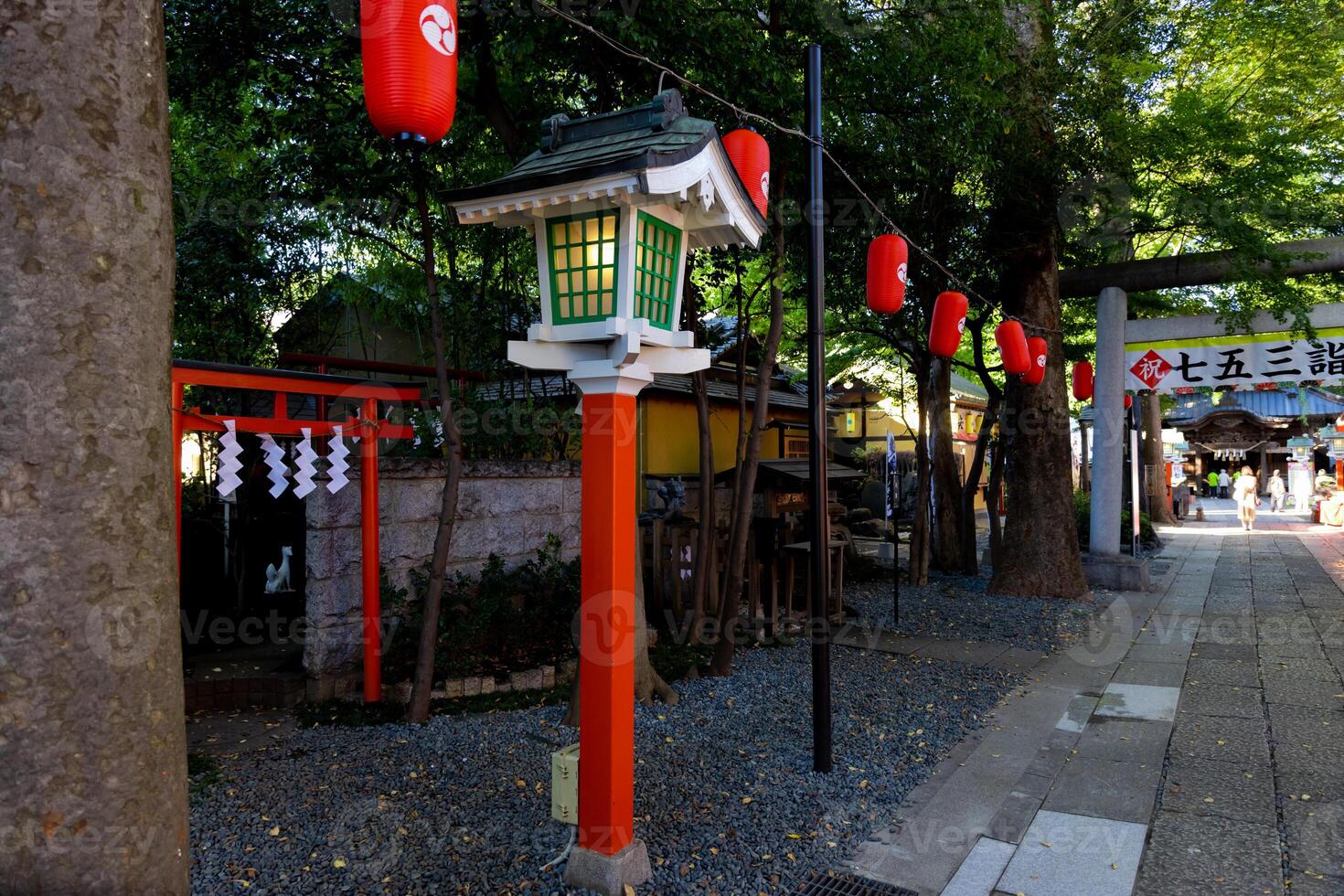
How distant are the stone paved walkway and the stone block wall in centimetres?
427

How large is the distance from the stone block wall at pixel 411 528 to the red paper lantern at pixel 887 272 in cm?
346

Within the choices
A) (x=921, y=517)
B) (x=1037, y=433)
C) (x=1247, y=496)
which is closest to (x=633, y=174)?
(x=1037, y=433)

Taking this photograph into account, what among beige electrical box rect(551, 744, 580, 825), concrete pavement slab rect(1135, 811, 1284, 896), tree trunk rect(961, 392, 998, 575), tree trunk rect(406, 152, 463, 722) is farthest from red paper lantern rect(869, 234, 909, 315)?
tree trunk rect(961, 392, 998, 575)

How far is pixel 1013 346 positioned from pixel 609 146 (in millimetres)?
7351

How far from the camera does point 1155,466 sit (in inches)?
891

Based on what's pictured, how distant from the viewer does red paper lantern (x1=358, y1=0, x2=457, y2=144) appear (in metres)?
3.29

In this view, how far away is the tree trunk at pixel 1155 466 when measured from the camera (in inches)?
832

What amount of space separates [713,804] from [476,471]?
3932mm

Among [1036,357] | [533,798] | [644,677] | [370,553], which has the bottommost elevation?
[533,798]

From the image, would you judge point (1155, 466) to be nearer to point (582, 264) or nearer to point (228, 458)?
point (582, 264)

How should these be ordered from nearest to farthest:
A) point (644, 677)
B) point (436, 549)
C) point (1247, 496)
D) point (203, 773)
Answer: point (203, 773), point (436, 549), point (644, 677), point (1247, 496)

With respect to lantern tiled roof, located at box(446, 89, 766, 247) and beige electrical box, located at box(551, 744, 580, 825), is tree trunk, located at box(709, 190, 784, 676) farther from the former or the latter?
beige electrical box, located at box(551, 744, 580, 825)

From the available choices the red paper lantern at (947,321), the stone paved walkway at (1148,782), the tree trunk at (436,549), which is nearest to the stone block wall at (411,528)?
the tree trunk at (436,549)

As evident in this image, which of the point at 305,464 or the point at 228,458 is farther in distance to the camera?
the point at 305,464
